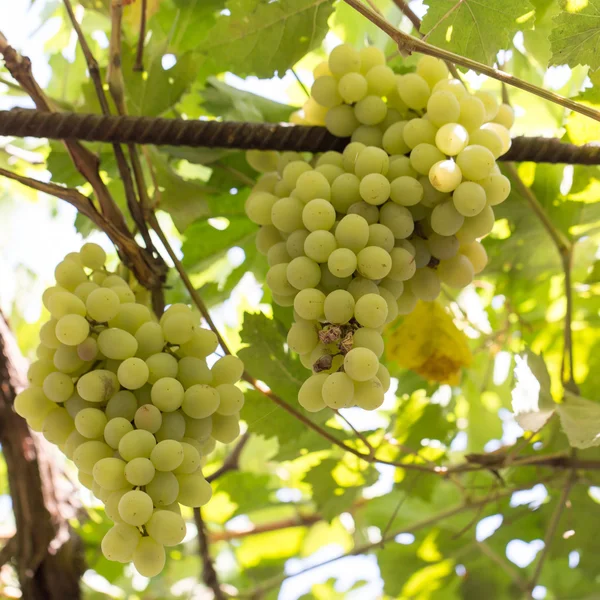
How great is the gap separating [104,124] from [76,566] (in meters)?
0.79

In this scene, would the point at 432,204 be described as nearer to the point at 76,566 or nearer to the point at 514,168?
the point at 514,168

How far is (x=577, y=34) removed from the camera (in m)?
0.63

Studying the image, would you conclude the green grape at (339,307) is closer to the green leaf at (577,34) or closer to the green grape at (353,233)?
the green grape at (353,233)

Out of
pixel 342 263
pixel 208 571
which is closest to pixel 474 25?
pixel 342 263

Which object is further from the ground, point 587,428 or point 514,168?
point 514,168

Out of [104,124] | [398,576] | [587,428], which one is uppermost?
[104,124]

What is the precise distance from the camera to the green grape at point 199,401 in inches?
22.7

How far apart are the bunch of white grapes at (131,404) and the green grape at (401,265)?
0.18 m

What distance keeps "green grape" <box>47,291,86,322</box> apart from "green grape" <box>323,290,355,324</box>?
238mm

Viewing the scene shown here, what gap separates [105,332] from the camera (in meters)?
0.59

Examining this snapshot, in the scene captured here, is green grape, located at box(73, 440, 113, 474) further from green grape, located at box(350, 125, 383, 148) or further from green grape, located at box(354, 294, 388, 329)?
green grape, located at box(350, 125, 383, 148)

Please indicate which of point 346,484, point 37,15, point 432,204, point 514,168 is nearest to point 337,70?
point 432,204

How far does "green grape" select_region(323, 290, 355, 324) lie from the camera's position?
0.55 meters

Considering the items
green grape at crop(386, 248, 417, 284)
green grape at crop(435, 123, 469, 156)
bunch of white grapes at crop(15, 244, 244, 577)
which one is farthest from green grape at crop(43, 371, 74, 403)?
green grape at crop(435, 123, 469, 156)
